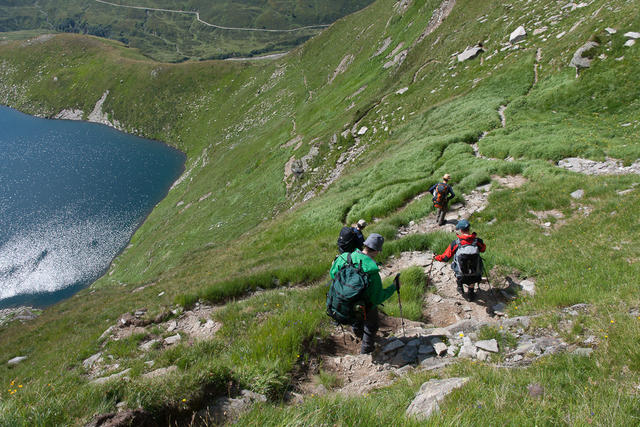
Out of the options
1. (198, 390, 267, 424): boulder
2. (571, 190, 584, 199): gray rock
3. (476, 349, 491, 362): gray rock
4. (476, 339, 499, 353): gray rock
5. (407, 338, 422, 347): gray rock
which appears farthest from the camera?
(571, 190, 584, 199): gray rock

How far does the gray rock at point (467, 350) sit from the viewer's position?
20.7ft

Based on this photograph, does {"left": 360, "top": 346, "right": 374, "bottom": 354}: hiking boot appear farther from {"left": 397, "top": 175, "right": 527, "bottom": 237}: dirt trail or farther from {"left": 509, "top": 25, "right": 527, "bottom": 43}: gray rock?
{"left": 509, "top": 25, "right": 527, "bottom": 43}: gray rock

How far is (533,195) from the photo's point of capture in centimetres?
1373

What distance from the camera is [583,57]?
74.6ft

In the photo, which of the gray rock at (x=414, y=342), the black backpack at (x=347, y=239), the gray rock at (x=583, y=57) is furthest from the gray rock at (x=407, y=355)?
the gray rock at (x=583, y=57)

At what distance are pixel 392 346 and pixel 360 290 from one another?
1844mm

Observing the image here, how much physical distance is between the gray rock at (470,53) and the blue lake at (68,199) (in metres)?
63.8

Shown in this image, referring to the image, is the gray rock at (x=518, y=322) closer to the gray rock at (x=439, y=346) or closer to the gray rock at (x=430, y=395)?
the gray rock at (x=439, y=346)

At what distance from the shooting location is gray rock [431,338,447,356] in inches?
263

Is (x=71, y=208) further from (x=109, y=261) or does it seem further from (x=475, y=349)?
(x=475, y=349)

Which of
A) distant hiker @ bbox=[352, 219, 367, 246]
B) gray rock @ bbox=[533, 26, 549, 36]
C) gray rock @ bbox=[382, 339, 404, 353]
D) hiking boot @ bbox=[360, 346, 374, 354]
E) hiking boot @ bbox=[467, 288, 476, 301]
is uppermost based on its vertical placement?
gray rock @ bbox=[533, 26, 549, 36]

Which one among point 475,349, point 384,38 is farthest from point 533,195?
point 384,38

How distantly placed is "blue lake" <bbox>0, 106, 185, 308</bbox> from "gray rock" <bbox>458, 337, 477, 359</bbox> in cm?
6209

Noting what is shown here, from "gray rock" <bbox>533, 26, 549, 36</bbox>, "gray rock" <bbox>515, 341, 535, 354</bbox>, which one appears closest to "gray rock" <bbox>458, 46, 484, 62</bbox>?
"gray rock" <bbox>533, 26, 549, 36</bbox>
